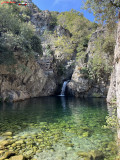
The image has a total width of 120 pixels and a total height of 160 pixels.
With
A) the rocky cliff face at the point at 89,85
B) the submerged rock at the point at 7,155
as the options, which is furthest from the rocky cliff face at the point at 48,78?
the submerged rock at the point at 7,155

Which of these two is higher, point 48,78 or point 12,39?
point 12,39

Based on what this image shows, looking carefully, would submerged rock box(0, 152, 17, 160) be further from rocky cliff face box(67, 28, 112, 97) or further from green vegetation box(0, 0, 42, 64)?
rocky cliff face box(67, 28, 112, 97)

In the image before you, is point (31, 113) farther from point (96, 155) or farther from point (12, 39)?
point (12, 39)

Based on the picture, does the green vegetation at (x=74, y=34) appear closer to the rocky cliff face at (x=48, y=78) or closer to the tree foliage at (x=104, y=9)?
the rocky cliff face at (x=48, y=78)

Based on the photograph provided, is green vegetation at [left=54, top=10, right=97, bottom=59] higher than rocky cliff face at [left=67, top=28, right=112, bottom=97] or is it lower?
higher

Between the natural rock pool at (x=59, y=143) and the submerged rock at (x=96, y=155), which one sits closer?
the submerged rock at (x=96, y=155)

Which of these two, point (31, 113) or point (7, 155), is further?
point (31, 113)

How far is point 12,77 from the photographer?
76.0 feet

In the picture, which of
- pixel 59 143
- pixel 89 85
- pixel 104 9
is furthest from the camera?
pixel 89 85

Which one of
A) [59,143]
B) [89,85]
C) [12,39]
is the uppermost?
[12,39]

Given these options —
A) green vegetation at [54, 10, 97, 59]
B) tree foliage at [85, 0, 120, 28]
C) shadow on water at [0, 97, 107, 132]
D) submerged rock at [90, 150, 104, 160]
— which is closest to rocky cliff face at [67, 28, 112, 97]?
green vegetation at [54, 10, 97, 59]

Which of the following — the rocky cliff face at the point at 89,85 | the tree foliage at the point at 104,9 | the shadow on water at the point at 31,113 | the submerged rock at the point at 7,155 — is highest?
the tree foliage at the point at 104,9

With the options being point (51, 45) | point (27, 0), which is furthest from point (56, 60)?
point (27, 0)

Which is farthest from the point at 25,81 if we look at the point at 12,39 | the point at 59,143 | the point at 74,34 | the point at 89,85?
the point at 74,34
